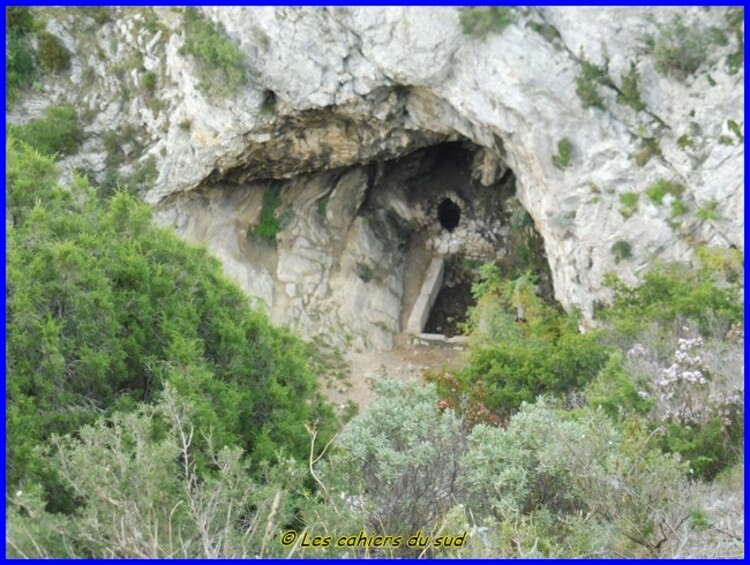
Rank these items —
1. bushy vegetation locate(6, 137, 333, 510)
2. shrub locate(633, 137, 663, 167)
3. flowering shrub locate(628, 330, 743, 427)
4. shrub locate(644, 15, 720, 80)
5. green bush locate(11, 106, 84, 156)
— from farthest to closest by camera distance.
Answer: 1. green bush locate(11, 106, 84, 156)
2. shrub locate(633, 137, 663, 167)
3. shrub locate(644, 15, 720, 80)
4. flowering shrub locate(628, 330, 743, 427)
5. bushy vegetation locate(6, 137, 333, 510)

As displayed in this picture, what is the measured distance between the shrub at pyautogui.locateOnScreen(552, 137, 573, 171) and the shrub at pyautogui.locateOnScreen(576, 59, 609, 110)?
30.0 inches

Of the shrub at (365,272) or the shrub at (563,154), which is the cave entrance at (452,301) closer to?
the shrub at (365,272)

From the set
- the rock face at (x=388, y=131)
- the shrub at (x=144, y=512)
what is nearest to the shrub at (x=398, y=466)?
the shrub at (x=144, y=512)

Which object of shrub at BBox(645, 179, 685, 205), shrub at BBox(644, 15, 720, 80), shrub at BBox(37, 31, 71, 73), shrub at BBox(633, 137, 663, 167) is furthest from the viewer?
shrub at BBox(37, 31, 71, 73)

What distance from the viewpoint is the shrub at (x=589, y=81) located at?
558 inches

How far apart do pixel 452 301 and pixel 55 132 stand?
29.4ft

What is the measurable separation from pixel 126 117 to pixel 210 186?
209cm

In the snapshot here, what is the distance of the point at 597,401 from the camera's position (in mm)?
10539

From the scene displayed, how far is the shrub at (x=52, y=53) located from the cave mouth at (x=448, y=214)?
28.2ft

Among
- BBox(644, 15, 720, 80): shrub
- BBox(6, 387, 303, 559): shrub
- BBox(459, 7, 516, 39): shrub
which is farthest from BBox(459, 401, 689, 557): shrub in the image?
BBox(459, 7, 516, 39): shrub

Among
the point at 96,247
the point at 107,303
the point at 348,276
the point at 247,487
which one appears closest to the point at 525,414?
the point at 247,487

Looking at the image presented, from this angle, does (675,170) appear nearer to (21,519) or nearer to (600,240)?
(600,240)

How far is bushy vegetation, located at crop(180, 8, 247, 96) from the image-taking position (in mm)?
15305

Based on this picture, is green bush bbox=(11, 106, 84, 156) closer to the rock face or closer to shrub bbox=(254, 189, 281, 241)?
the rock face
